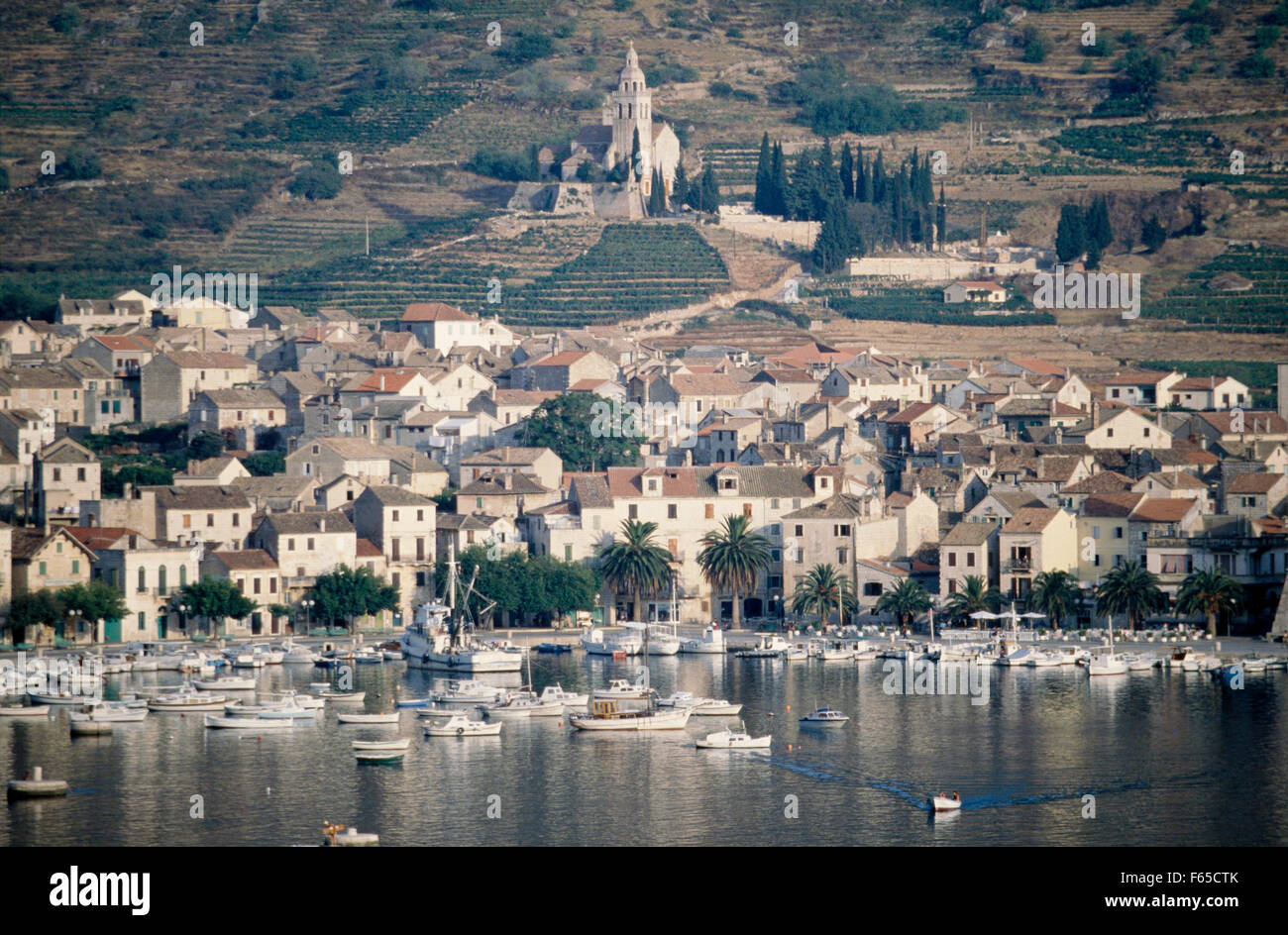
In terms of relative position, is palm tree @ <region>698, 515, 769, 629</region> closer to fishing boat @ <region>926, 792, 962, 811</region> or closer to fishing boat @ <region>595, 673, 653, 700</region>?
fishing boat @ <region>595, 673, 653, 700</region>

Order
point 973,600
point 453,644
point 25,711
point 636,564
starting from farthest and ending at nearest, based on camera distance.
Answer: point 636,564
point 973,600
point 453,644
point 25,711

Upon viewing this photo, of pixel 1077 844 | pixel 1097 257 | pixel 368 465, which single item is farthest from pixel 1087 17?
pixel 1077 844

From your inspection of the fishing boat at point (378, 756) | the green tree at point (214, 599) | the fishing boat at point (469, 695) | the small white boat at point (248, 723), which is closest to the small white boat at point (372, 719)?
the small white boat at point (248, 723)

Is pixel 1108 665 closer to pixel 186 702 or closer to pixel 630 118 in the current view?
pixel 186 702

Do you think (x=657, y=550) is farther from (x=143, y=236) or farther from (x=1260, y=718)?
(x=143, y=236)

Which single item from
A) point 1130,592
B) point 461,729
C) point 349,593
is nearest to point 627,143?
point 349,593

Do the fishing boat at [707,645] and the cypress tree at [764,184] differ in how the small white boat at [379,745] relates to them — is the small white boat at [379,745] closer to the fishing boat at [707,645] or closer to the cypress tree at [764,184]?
the fishing boat at [707,645]
